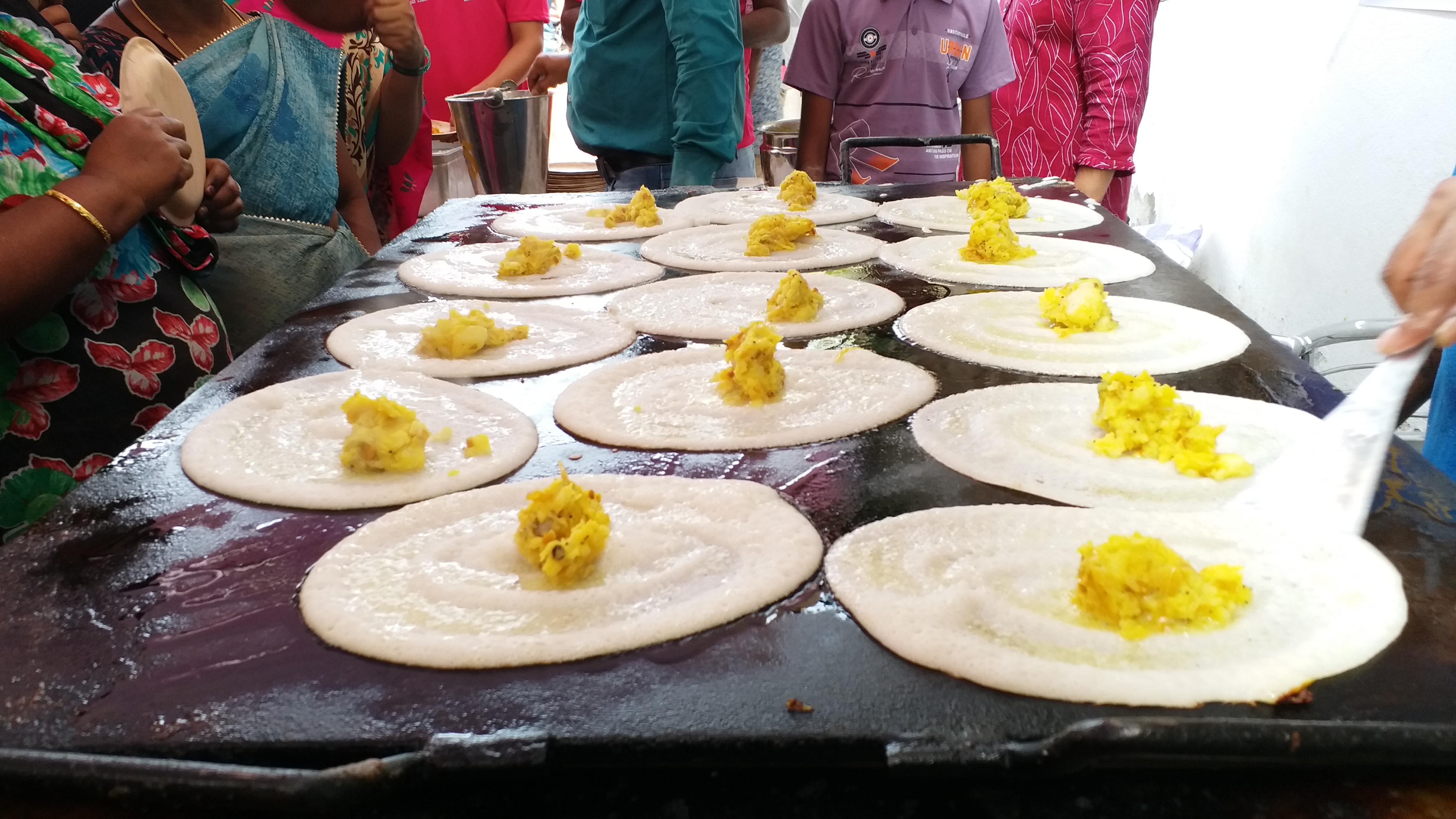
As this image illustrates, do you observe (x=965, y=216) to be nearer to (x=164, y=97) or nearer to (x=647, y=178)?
(x=647, y=178)

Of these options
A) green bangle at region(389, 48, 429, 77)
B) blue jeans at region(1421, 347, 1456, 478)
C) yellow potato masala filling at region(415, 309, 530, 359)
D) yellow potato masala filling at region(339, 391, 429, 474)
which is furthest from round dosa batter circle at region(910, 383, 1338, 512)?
green bangle at region(389, 48, 429, 77)

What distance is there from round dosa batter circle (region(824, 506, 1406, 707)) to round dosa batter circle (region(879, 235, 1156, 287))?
3.91 feet

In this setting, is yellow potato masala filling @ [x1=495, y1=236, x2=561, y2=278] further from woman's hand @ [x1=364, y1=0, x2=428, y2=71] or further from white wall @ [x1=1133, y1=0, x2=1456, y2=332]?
white wall @ [x1=1133, y1=0, x2=1456, y2=332]

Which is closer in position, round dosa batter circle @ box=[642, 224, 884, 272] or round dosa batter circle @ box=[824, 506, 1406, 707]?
round dosa batter circle @ box=[824, 506, 1406, 707]

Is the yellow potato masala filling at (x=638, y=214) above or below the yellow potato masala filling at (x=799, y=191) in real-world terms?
below

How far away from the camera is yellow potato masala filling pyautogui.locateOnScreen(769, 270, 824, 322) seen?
2.07 meters

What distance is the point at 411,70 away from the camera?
3412 millimetres

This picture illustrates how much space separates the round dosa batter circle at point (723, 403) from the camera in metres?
1.54

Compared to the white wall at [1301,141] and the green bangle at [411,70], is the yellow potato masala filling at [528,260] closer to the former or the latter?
the green bangle at [411,70]

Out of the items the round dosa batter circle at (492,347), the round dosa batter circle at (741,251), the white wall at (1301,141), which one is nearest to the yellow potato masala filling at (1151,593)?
the round dosa batter circle at (492,347)

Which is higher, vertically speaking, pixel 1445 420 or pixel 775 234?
pixel 775 234

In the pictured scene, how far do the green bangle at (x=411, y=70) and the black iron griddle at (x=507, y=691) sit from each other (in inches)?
97.9

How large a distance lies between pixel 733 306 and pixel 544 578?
3.94ft

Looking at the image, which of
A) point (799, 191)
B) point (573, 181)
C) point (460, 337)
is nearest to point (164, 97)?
point (460, 337)
